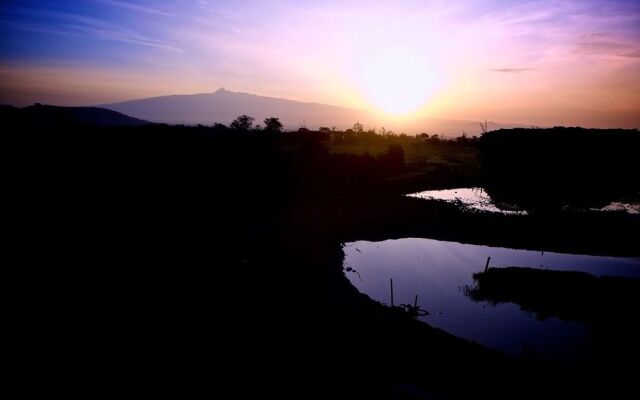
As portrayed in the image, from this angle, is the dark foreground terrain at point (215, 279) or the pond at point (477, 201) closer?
the dark foreground terrain at point (215, 279)

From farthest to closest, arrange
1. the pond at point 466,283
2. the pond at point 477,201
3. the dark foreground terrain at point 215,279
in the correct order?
1. the pond at point 477,201
2. the pond at point 466,283
3. the dark foreground terrain at point 215,279

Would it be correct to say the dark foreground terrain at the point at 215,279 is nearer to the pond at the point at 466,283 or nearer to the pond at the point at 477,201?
the pond at the point at 466,283

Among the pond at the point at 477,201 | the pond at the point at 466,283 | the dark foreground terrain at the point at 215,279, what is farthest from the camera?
the pond at the point at 477,201

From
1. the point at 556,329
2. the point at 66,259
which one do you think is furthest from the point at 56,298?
the point at 556,329

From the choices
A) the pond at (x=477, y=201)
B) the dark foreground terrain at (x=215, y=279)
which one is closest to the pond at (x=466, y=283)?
the dark foreground terrain at (x=215, y=279)

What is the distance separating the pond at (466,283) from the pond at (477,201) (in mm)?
8450

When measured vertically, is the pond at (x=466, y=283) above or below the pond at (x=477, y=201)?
below

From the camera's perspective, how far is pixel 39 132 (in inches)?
706

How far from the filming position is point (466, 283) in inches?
699

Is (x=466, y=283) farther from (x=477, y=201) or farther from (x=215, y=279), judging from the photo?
(x=477, y=201)

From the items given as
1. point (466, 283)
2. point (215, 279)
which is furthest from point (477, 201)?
point (215, 279)

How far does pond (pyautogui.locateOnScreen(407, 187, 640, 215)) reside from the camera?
2855 centimetres

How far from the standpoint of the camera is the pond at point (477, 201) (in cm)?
2855

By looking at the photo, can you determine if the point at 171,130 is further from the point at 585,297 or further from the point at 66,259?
the point at 585,297
